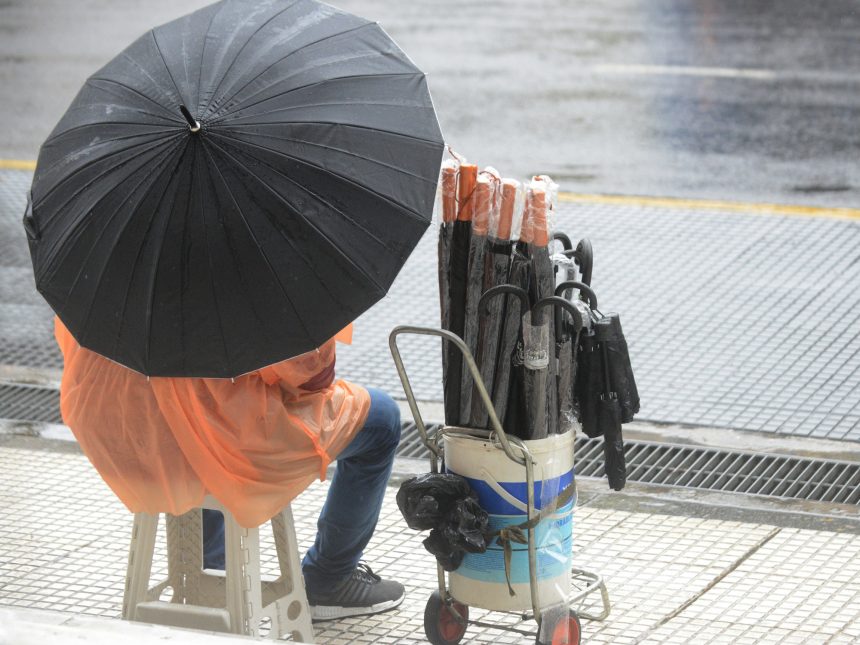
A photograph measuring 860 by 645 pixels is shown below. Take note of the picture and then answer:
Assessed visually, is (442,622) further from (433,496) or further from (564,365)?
(564,365)

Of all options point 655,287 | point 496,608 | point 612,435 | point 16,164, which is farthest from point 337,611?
point 16,164

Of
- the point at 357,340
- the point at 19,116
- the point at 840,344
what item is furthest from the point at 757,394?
the point at 19,116

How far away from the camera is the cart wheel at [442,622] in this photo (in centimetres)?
357

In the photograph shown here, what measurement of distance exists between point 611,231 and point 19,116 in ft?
15.2

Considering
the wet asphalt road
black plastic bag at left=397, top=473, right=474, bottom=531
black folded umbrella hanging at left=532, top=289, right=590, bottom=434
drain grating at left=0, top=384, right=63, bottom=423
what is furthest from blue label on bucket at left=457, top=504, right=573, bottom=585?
the wet asphalt road

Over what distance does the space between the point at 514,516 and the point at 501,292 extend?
570mm

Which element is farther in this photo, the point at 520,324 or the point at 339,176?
the point at 520,324

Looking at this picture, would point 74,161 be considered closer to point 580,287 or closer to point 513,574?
point 580,287

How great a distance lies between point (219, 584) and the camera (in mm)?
3447

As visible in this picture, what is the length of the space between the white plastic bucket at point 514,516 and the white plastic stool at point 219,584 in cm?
42

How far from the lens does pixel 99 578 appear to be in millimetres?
4078

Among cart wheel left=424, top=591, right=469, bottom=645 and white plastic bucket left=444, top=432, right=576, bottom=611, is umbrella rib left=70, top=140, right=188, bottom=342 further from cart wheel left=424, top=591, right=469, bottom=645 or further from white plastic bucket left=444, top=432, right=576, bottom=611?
cart wheel left=424, top=591, right=469, bottom=645

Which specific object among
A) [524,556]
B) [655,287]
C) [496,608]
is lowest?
[496,608]

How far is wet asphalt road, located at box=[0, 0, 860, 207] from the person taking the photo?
8.14 m
